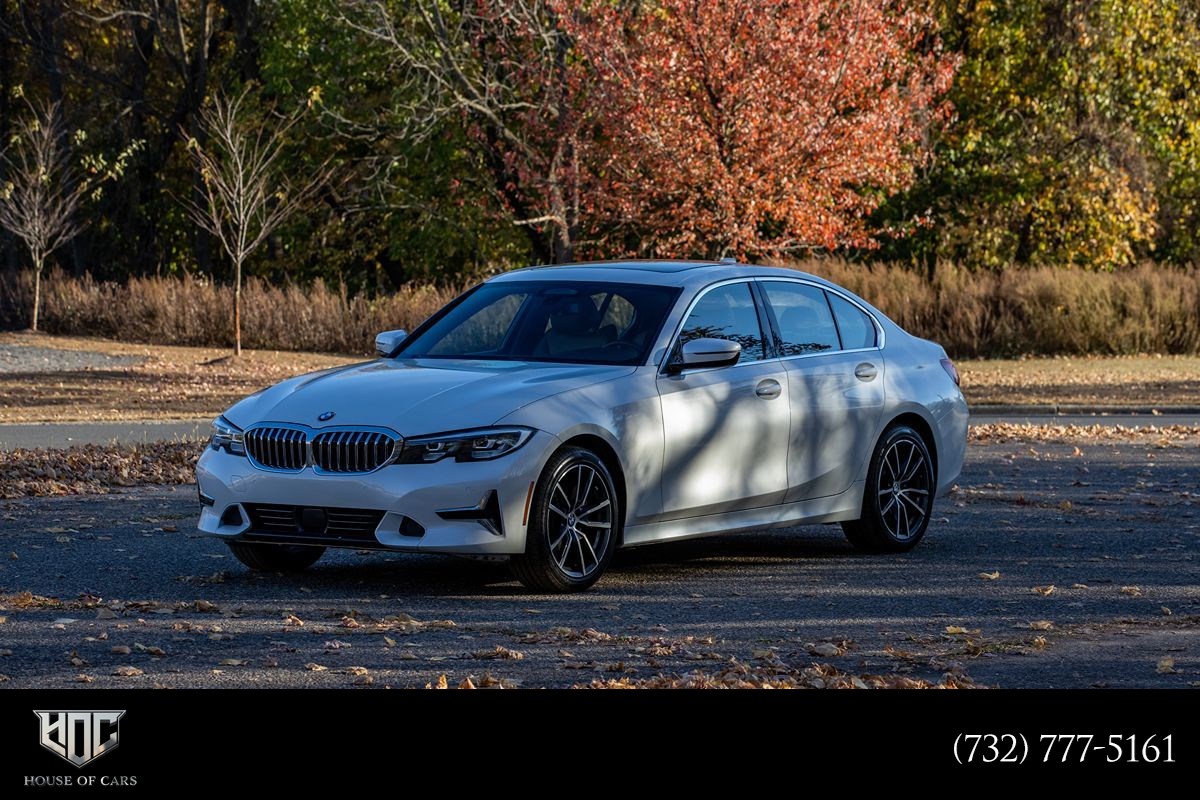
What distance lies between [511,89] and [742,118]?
28.5ft

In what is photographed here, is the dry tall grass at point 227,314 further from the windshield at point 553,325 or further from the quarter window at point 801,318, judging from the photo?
the windshield at point 553,325

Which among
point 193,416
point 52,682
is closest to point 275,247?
point 193,416

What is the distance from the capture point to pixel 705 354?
9633 mm

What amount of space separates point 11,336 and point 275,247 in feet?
40.1

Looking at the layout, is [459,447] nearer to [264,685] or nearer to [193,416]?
[264,685]

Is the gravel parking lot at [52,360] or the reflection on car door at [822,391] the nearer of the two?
the reflection on car door at [822,391]

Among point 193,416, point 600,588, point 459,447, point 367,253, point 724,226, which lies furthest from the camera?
point 367,253

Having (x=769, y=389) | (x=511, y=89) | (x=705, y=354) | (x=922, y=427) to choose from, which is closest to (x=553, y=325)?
(x=705, y=354)

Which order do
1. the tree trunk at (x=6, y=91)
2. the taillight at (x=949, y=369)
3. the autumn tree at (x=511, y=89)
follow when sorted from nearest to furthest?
the taillight at (x=949, y=369) → the autumn tree at (x=511, y=89) → the tree trunk at (x=6, y=91)

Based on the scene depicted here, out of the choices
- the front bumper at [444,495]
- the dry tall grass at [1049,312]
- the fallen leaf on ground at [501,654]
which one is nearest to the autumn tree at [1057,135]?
the dry tall grass at [1049,312]

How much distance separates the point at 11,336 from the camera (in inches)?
1673

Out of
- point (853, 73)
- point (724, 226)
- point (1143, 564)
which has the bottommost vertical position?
point (1143, 564)

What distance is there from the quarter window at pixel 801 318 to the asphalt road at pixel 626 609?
1226 millimetres
